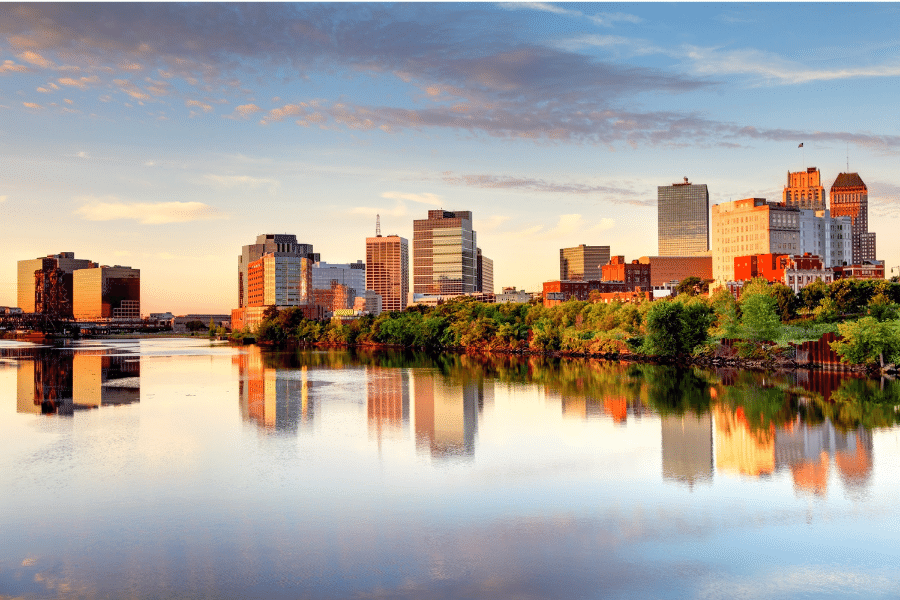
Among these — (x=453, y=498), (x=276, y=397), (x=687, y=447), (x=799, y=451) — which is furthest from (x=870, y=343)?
(x=453, y=498)

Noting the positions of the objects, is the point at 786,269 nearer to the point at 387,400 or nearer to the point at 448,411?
the point at 387,400

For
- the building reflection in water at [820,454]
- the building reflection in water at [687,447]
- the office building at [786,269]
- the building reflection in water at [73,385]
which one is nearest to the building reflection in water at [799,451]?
the building reflection in water at [820,454]

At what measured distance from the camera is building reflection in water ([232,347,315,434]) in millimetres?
46812

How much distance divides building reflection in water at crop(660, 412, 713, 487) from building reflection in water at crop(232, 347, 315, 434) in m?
19.9

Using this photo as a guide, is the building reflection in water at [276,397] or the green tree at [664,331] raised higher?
the green tree at [664,331]

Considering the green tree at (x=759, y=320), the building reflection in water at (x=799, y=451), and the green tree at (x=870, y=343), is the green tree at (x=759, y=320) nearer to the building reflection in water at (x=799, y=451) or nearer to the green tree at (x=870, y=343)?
the green tree at (x=870, y=343)

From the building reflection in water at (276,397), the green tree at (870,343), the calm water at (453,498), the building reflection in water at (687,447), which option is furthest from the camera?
the green tree at (870,343)

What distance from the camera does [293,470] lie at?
3262 cm

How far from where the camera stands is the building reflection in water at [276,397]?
154 ft

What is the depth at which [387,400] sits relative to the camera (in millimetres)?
57438

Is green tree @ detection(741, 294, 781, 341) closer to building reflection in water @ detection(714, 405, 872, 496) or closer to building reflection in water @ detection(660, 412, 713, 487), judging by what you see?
building reflection in water @ detection(660, 412, 713, 487)

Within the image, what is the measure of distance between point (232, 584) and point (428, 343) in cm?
12337

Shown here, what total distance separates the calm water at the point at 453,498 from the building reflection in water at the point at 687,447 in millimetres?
158

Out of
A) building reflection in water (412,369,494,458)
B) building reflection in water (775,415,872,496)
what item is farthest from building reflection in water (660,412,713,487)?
building reflection in water (412,369,494,458)
